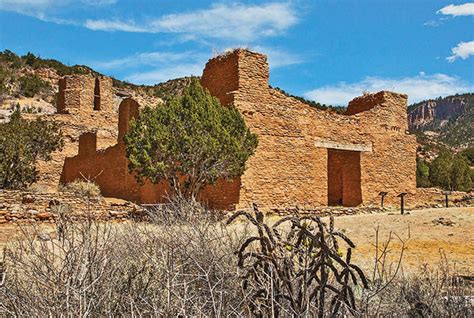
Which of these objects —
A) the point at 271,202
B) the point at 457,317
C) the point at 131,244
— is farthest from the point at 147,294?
the point at 271,202

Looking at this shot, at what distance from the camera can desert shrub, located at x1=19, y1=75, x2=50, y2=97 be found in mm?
43653

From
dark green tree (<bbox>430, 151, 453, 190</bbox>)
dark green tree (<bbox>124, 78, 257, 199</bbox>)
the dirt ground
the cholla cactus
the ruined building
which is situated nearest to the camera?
the cholla cactus

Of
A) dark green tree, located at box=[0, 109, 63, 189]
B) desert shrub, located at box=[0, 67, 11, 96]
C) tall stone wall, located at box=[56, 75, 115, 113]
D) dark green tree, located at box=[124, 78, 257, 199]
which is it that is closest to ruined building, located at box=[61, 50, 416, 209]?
dark green tree, located at box=[124, 78, 257, 199]

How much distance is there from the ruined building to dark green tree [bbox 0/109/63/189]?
3280 mm

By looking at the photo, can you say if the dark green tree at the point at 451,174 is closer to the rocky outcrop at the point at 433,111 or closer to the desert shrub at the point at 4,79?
the desert shrub at the point at 4,79

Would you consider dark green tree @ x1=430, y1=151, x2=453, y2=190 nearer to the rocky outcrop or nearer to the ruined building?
the ruined building

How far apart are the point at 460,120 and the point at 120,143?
77.9 metres

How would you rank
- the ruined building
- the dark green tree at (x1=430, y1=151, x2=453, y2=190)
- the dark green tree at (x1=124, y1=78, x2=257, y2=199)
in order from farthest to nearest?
the dark green tree at (x1=430, y1=151, x2=453, y2=190) → the ruined building → the dark green tree at (x1=124, y1=78, x2=257, y2=199)

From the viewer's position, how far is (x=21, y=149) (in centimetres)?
2033

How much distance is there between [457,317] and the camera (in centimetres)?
345

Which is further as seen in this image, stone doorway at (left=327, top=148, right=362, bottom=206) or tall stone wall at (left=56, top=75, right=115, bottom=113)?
tall stone wall at (left=56, top=75, right=115, bottom=113)

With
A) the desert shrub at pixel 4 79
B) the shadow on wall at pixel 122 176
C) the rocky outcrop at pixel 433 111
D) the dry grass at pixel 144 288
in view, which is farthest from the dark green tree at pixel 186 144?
the rocky outcrop at pixel 433 111

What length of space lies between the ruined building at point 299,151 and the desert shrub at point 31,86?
24.9m

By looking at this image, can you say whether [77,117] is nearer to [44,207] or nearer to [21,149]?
[21,149]
